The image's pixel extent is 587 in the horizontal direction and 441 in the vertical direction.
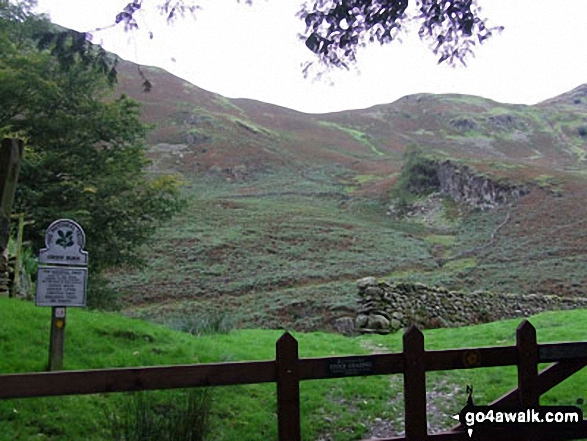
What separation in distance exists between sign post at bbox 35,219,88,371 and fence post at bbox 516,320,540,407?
4.65 m

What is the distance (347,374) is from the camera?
356 cm

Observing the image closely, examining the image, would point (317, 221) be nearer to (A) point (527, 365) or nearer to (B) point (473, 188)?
(B) point (473, 188)

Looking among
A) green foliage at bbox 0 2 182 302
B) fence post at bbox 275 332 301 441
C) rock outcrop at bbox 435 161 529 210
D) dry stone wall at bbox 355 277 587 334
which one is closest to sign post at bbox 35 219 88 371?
fence post at bbox 275 332 301 441

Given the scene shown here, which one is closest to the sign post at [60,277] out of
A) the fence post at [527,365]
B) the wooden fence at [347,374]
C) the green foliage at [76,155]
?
the wooden fence at [347,374]

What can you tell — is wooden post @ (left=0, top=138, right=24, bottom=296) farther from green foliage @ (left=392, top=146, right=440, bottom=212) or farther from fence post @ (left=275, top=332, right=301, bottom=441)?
green foliage @ (left=392, top=146, right=440, bottom=212)

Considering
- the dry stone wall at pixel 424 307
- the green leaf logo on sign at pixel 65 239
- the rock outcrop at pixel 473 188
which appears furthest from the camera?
the rock outcrop at pixel 473 188

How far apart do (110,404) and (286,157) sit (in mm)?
48473

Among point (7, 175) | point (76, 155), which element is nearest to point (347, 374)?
point (7, 175)

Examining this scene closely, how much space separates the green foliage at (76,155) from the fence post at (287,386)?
8.77 m

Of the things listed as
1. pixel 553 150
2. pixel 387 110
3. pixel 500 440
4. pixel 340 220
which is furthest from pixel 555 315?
pixel 387 110

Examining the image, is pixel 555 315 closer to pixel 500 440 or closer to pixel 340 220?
pixel 500 440

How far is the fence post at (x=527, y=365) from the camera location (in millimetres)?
3871

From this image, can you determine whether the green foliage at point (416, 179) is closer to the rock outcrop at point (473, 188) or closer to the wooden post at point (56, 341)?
the rock outcrop at point (473, 188)

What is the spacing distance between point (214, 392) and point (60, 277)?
214 centimetres
